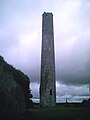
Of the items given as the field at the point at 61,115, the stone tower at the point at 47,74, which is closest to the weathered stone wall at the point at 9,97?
the field at the point at 61,115

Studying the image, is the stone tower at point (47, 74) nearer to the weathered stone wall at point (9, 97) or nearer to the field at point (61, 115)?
the field at point (61, 115)

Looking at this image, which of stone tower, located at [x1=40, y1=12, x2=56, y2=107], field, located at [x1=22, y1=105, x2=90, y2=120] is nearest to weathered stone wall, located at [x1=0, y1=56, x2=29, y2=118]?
field, located at [x1=22, y1=105, x2=90, y2=120]

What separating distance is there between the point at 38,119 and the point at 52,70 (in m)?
13.4

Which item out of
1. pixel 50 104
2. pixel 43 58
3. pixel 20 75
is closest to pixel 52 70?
pixel 43 58

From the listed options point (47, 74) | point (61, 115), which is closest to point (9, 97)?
point (61, 115)

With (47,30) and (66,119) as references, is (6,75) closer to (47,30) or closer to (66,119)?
(66,119)

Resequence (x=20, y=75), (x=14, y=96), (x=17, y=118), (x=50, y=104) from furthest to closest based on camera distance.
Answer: (x=50, y=104) < (x=20, y=75) < (x=14, y=96) < (x=17, y=118)

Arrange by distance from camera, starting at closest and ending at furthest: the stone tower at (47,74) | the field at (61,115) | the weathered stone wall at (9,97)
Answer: the weathered stone wall at (9,97)
the field at (61,115)
the stone tower at (47,74)

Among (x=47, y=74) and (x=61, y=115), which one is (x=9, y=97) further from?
(x=47, y=74)

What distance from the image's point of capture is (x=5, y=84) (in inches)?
340

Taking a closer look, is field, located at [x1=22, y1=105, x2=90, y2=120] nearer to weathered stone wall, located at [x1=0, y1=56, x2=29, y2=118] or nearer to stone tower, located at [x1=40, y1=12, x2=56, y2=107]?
weathered stone wall, located at [x1=0, y1=56, x2=29, y2=118]

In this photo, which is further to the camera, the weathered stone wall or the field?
the field

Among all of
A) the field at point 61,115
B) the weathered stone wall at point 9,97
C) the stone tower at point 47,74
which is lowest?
the field at point 61,115

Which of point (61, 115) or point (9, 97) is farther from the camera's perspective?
point (61, 115)
